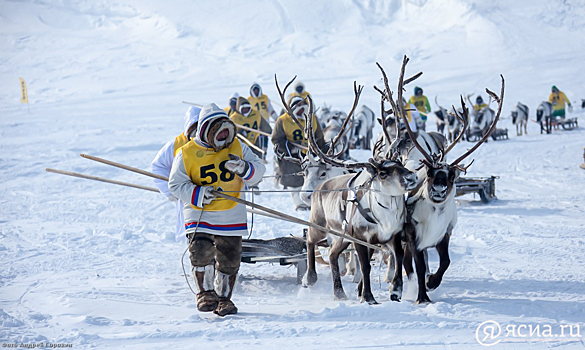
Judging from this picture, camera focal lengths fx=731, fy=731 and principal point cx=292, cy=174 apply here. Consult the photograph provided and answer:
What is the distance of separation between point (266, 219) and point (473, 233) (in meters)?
3.15

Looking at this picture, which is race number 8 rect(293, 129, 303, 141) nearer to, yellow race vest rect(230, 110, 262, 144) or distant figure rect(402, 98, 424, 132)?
distant figure rect(402, 98, 424, 132)

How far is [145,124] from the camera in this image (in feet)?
92.1

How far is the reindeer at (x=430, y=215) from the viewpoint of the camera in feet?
20.7

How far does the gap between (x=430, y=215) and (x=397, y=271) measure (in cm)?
58

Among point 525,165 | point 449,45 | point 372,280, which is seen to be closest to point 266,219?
point 372,280

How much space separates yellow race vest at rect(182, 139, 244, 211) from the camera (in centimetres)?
603

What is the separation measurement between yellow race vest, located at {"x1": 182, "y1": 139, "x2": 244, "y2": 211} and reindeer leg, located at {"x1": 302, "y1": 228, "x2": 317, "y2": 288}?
145cm

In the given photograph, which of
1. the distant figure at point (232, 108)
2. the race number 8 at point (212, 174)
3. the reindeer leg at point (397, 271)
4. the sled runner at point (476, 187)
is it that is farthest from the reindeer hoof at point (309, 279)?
the distant figure at point (232, 108)

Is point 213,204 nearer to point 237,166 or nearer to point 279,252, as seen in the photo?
point 237,166

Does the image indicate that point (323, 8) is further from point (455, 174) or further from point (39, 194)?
point (455, 174)

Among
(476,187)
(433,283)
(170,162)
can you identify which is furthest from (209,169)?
(476,187)

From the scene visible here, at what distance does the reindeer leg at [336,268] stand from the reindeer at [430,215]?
0.57 metres

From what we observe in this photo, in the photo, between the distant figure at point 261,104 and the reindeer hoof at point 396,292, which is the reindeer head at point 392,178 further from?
the distant figure at point 261,104

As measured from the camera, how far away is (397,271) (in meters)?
6.37
